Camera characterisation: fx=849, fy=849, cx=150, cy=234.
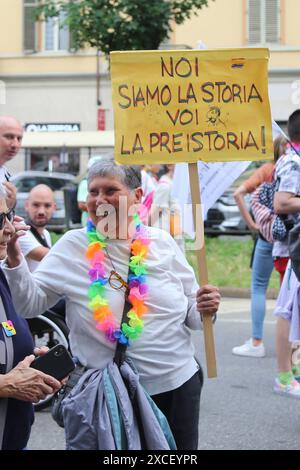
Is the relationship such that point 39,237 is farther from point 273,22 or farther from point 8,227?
point 273,22

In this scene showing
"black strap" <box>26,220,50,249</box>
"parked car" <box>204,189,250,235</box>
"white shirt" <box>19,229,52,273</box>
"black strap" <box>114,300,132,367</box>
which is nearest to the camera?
"black strap" <box>114,300,132,367</box>

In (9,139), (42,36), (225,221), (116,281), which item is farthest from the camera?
(42,36)

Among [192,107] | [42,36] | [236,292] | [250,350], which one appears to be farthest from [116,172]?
[42,36]

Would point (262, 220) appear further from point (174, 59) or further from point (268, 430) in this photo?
point (174, 59)

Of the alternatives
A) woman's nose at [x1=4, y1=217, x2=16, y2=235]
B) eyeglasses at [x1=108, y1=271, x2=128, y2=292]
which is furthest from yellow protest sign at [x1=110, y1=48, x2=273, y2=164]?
woman's nose at [x1=4, y1=217, x2=16, y2=235]

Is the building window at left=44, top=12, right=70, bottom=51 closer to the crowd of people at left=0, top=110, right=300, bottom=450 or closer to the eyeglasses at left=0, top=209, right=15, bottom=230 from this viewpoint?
the crowd of people at left=0, top=110, right=300, bottom=450

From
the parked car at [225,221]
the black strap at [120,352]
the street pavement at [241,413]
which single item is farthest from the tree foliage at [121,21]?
the black strap at [120,352]

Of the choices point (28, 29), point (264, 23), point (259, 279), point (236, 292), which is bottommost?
point (236, 292)

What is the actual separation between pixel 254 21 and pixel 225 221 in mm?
10800

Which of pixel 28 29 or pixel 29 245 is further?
pixel 28 29

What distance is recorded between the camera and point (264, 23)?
2655 cm

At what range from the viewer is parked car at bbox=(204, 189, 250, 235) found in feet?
59.0
